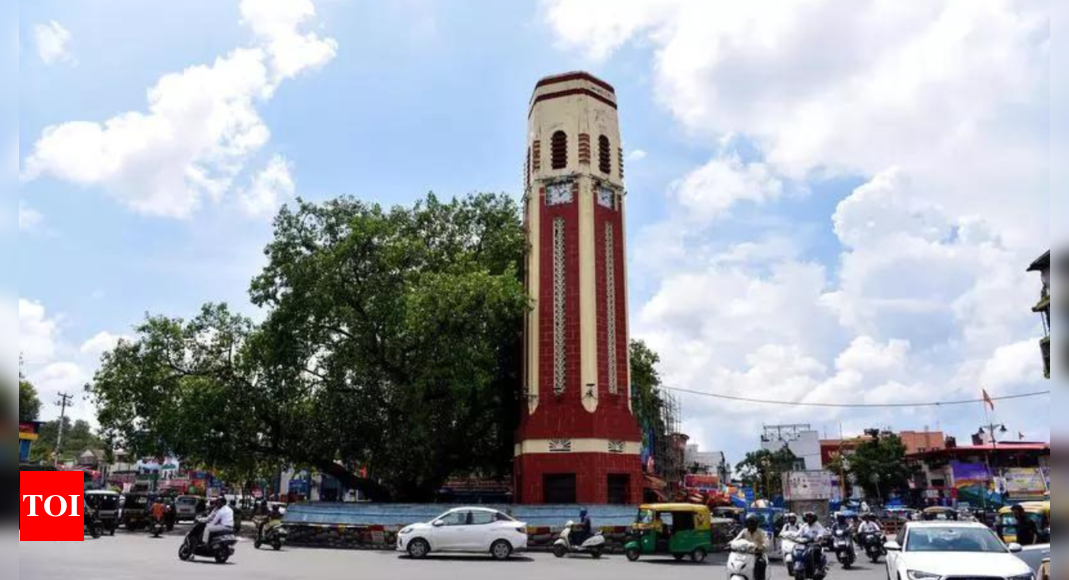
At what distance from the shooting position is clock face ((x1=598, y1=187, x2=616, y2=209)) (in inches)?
1261

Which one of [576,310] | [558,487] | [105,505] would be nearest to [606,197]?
[576,310]

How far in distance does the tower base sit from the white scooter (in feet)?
57.3

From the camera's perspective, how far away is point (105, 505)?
27.1 metres

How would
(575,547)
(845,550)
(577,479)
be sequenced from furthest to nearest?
(577,479)
(575,547)
(845,550)

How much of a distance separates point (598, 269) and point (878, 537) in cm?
1430

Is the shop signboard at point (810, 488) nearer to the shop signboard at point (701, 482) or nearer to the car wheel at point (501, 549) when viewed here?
the car wheel at point (501, 549)

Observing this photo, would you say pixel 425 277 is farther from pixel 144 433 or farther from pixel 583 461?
pixel 144 433

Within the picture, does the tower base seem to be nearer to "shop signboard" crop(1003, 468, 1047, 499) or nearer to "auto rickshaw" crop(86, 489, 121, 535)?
"auto rickshaw" crop(86, 489, 121, 535)

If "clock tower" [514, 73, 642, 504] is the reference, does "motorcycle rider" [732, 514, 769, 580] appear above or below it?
below

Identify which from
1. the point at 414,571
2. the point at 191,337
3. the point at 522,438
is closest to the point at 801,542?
the point at 414,571

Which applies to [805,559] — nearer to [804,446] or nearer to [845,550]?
[845,550]

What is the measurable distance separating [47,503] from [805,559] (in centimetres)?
1288

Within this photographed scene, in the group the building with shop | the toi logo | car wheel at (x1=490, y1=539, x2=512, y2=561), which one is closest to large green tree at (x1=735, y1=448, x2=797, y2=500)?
the building with shop

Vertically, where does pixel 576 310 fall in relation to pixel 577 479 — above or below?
above
